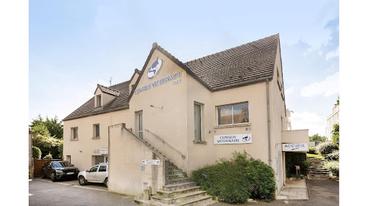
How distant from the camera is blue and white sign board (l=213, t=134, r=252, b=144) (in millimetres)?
10062

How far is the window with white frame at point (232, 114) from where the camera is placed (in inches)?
408

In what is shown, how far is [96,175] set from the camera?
12445 millimetres

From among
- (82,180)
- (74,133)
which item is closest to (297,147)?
(82,180)

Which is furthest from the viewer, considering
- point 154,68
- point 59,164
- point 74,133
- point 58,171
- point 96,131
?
point 74,133

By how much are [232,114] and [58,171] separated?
9.95 metres

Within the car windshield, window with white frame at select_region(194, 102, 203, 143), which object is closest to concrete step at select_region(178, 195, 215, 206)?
window with white frame at select_region(194, 102, 203, 143)

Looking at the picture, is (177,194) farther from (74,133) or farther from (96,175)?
(74,133)

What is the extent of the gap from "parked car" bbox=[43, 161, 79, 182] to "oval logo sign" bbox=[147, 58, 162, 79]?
7.77 metres

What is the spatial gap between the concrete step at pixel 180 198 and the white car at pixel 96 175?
497 cm

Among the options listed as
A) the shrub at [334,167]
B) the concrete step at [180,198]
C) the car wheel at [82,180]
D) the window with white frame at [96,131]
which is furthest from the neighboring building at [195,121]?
the shrub at [334,167]

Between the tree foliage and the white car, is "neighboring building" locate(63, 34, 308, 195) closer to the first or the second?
the white car

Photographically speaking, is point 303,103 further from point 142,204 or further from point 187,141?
point 142,204
